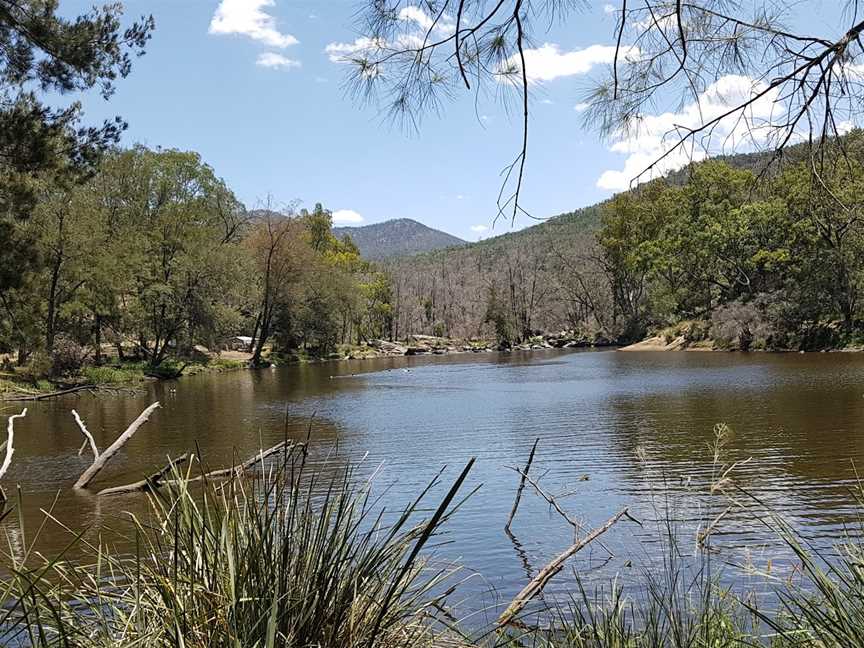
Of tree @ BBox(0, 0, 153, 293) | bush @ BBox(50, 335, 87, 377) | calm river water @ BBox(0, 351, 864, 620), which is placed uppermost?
tree @ BBox(0, 0, 153, 293)

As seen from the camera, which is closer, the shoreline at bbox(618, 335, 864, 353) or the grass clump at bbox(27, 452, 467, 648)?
the grass clump at bbox(27, 452, 467, 648)

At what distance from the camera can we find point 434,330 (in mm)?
92750

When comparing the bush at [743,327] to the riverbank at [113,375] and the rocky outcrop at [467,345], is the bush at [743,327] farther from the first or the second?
the riverbank at [113,375]

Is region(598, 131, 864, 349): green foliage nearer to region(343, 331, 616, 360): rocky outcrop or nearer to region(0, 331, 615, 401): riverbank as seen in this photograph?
region(343, 331, 616, 360): rocky outcrop

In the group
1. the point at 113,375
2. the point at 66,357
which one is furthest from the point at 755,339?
the point at 66,357

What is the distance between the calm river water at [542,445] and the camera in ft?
28.8

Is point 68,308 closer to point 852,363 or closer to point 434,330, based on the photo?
point 852,363

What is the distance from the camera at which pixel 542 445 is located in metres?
15.7

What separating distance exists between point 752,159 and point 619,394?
22.0 metres

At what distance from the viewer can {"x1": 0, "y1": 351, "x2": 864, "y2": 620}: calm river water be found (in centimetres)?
877

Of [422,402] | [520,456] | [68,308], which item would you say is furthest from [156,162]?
[520,456]

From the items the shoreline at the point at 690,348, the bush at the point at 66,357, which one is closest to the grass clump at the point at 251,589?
the bush at the point at 66,357

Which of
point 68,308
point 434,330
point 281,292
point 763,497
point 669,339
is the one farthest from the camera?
point 434,330

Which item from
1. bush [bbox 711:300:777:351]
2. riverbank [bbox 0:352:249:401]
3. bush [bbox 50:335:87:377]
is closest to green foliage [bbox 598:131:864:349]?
bush [bbox 711:300:777:351]
